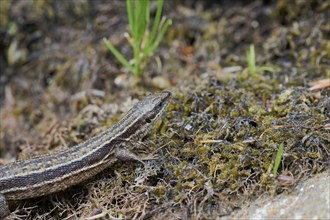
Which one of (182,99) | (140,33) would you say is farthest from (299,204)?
(140,33)

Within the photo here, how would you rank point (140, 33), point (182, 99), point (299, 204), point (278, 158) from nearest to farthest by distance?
point (299, 204) → point (278, 158) → point (182, 99) → point (140, 33)

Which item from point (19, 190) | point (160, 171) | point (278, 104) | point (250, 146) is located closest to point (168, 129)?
point (160, 171)

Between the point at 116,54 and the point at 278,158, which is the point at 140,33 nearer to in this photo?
the point at 116,54

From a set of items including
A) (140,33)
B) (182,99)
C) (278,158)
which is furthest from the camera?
(140,33)

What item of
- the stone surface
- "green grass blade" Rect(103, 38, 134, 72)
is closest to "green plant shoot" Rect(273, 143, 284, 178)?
the stone surface

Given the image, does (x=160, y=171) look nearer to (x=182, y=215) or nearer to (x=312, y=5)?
(x=182, y=215)

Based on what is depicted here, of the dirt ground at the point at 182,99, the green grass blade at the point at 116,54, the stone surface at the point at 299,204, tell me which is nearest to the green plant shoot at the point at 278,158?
the dirt ground at the point at 182,99

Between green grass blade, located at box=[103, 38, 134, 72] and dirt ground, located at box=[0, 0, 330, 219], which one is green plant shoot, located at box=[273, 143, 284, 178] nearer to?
dirt ground, located at box=[0, 0, 330, 219]

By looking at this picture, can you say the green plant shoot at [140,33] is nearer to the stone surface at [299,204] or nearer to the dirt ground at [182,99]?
the dirt ground at [182,99]
